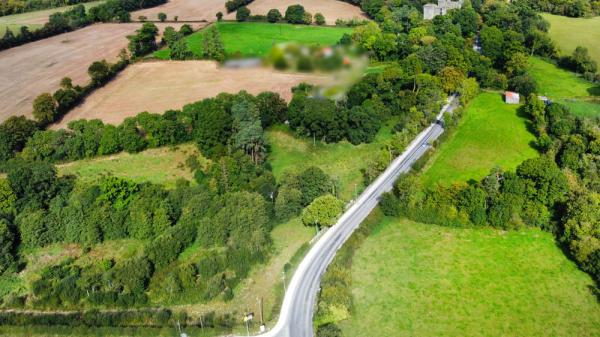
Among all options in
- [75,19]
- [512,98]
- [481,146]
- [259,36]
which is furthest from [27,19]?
[512,98]

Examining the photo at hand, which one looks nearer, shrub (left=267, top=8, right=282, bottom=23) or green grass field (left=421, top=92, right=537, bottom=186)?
green grass field (left=421, top=92, right=537, bottom=186)

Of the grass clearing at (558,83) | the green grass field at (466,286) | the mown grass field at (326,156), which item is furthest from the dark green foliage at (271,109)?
the grass clearing at (558,83)

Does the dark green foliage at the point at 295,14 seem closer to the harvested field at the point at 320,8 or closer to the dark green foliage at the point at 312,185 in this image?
the harvested field at the point at 320,8

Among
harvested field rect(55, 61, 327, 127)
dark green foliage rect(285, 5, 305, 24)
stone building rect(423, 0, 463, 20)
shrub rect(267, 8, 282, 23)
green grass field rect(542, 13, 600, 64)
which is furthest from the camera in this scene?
shrub rect(267, 8, 282, 23)

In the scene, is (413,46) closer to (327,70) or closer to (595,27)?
(327,70)

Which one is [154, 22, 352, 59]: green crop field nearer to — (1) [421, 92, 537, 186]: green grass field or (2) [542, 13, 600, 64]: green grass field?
(1) [421, 92, 537, 186]: green grass field

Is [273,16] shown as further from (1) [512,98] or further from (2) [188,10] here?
(1) [512,98]

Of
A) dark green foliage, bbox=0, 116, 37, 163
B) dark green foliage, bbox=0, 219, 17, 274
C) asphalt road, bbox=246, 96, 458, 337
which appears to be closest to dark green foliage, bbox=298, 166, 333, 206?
asphalt road, bbox=246, 96, 458, 337
